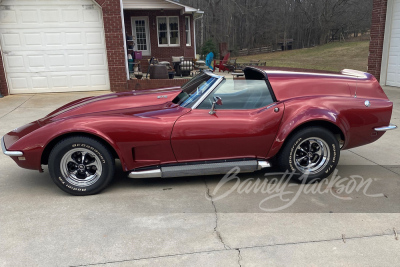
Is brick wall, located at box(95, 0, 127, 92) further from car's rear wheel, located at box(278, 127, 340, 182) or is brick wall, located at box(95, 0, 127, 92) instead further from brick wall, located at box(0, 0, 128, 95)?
car's rear wheel, located at box(278, 127, 340, 182)

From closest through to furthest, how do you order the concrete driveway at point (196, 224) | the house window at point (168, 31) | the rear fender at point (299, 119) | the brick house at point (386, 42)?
the concrete driveway at point (196, 224), the rear fender at point (299, 119), the brick house at point (386, 42), the house window at point (168, 31)

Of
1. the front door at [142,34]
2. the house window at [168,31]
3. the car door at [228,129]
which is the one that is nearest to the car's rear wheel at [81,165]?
the car door at [228,129]

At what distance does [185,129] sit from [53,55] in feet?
28.6

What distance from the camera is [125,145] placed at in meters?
3.59

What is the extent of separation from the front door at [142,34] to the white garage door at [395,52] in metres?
11.6

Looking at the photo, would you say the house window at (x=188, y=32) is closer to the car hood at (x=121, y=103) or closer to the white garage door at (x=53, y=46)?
the white garage door at (x=53, y=46)

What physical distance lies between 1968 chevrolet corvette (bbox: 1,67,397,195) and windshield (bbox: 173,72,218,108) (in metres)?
0.02

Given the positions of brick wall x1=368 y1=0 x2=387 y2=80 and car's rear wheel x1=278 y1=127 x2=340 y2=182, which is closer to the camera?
car's rear wheel x1=278 y1=127 x2=340 y2=182

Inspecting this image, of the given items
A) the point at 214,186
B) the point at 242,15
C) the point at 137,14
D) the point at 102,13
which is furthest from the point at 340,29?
the point at 214,186

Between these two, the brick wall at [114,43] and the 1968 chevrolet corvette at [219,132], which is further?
the brick wall at [114,43]

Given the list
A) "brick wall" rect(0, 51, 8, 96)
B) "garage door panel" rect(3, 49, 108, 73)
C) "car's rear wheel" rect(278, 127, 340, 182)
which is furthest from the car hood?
"brick wall" rect(0, 51, 8, 96)

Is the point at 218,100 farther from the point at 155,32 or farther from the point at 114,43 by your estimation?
the point at 155,32

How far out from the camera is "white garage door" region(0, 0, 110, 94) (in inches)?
403

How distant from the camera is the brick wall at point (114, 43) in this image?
34.0ft
